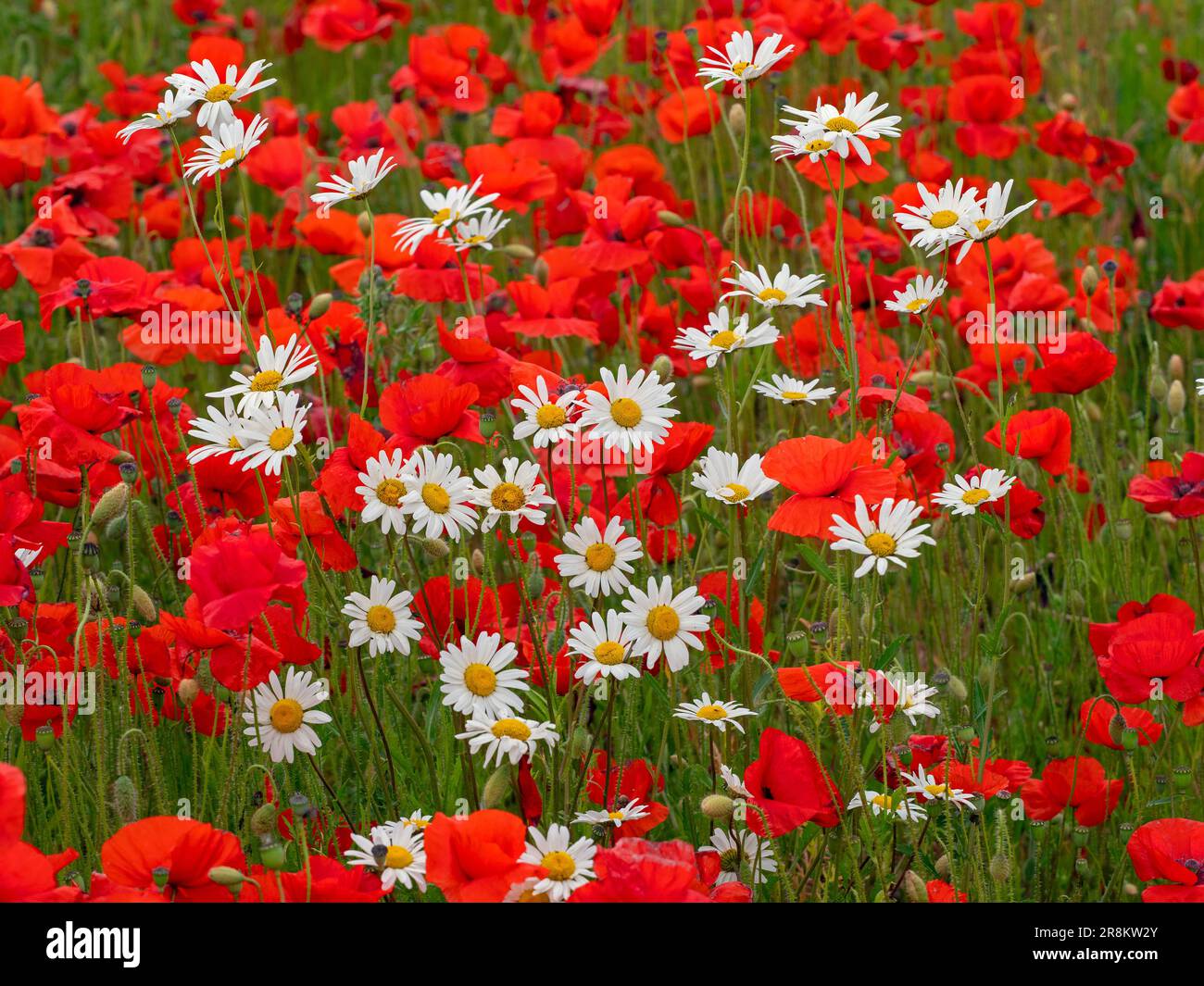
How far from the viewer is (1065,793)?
6.62 ft

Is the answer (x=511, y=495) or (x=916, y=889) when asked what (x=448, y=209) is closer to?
(x=511, y=495)

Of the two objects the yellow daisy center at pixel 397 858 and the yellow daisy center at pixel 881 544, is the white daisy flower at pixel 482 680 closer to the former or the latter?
the yellow daisy center at pixel 397 858

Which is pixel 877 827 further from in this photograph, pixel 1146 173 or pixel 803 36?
pixel 1146 173

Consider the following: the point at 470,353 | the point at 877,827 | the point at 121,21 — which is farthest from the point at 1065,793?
the point at 121,21

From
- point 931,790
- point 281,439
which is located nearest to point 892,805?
point 931,790

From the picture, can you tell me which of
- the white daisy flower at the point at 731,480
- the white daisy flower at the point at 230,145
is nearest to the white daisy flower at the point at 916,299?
the white daisy flower at the point at 731,480

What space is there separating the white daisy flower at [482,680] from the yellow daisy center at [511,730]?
4 cm

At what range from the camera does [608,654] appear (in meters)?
1.71

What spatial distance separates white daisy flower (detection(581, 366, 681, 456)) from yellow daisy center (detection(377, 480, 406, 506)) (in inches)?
8.9

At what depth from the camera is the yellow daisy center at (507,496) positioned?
5.76 ft

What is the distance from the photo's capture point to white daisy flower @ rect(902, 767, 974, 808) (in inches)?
70.0

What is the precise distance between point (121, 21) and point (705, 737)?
384 cm

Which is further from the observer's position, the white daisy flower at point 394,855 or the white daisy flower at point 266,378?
the white daisy flower at point 266,378

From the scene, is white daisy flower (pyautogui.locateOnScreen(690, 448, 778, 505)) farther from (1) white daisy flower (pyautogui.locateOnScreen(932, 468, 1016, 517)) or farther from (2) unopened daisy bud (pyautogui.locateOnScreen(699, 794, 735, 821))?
(2) unopened daisy bud (pyautogui.locateOnScreen(699, 794, 735, 821))
